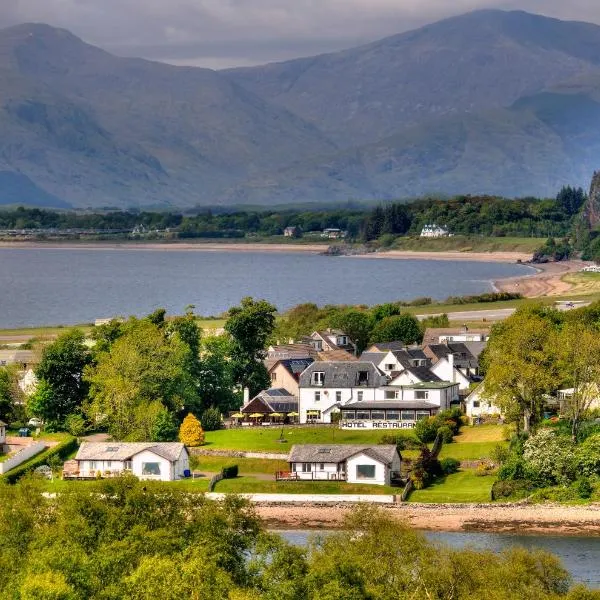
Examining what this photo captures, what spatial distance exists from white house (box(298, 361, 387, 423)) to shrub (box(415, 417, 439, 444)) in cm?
701

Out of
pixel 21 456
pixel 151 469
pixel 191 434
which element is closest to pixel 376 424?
pixel 191 434

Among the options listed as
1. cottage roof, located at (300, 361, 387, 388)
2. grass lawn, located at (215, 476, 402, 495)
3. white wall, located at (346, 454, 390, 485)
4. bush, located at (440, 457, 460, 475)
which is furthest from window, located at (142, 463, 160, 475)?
cottage roof, located at (300, 361, 387, 388)

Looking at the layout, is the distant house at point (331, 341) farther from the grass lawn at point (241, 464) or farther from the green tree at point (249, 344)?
the grass lawn at point (241, 464)

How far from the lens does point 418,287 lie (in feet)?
649

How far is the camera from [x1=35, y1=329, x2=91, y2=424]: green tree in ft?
261

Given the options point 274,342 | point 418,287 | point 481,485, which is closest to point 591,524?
point 481,485

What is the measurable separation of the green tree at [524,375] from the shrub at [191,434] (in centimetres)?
1265

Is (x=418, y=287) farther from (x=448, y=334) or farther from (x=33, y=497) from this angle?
(x=33, y=497)

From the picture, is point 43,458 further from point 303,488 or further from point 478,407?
point 478,407

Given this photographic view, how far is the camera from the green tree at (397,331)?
325 feet

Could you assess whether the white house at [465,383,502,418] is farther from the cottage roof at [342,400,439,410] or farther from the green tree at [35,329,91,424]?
Answer: the green tree at [35,329,91,424]

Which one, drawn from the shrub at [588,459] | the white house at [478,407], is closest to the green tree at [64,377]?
the white house at [478,407]

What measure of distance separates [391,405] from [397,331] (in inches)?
876

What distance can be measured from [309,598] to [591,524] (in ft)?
73.1
